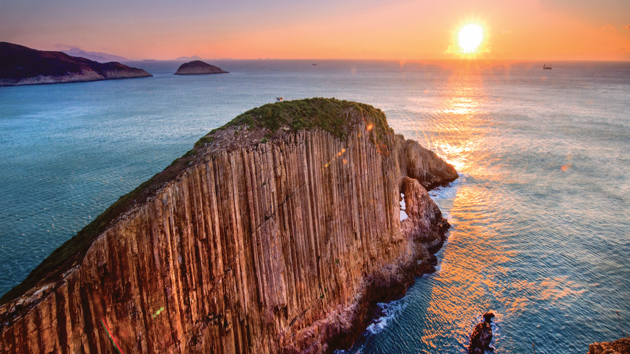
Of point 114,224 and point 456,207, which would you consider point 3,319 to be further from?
point 456,207

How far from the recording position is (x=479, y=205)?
4300 cm

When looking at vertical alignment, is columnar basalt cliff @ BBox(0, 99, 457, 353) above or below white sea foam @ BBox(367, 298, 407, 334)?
above

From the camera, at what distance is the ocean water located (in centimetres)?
2514

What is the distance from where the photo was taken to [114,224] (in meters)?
16.3

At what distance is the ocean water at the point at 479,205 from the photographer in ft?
82.5

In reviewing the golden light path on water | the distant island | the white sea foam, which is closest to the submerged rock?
the golden light path on water

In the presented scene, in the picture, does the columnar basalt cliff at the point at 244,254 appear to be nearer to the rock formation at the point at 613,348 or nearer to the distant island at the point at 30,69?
the rock formation at the point at 613,348

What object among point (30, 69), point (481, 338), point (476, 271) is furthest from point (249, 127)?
point (30, 69)

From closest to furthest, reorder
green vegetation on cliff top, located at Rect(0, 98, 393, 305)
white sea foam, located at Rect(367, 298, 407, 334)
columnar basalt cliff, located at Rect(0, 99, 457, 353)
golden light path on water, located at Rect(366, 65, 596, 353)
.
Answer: columnar basalt cliff, located at Rect(0, 99, 457, 353) < green vegetation on cliff top, located at Rect(0, 98, 393, 305) < white sea foam, located at Rect(367, 298, 407, 334) < golden light path on water, located at Rect(366, 65, 596, 353)

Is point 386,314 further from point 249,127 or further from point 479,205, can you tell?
point 479,205

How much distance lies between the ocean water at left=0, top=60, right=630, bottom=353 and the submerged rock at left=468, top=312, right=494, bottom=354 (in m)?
0.50

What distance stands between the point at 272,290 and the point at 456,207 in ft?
98.9

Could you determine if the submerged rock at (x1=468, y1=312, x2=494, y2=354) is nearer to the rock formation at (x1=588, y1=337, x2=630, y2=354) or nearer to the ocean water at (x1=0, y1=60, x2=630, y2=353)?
the ocean water at (x1=0, y1=60, x2=630, y2=353)

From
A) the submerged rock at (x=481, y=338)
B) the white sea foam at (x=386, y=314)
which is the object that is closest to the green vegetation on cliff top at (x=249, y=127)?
the white sea foam at (x=386, y=314)
